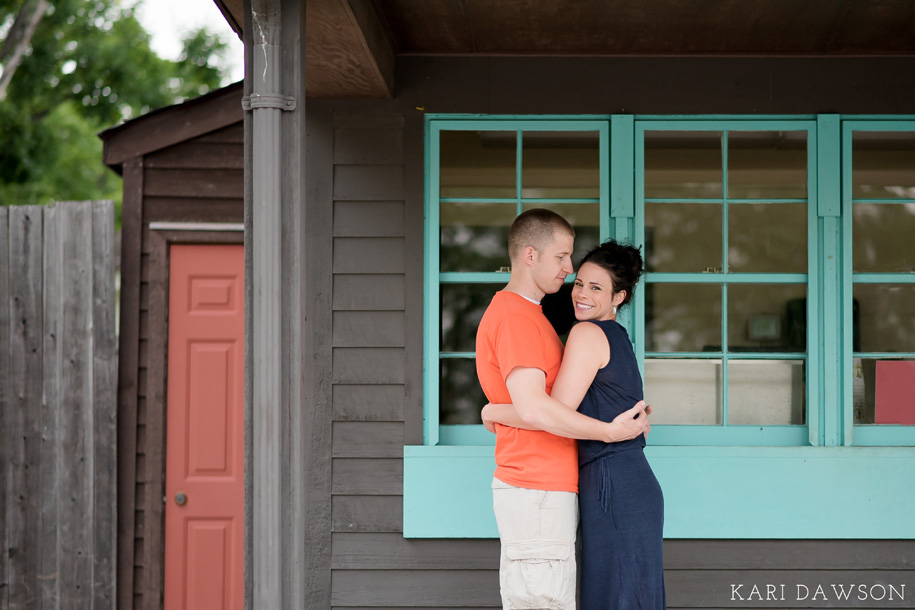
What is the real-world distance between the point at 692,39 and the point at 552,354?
65.6 inches

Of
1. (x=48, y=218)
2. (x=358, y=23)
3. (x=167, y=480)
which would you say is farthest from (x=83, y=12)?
(x=358, y=23)

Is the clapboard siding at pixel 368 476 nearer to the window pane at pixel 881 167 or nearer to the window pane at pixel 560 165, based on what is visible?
the window pane at pixel 560 165

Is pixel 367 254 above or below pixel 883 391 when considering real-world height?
above

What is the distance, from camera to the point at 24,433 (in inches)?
140

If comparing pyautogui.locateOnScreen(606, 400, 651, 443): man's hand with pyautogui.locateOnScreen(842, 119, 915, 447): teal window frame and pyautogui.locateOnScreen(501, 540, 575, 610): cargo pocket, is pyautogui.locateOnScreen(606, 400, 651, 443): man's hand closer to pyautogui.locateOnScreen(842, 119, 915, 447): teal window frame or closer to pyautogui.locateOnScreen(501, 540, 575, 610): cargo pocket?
pyautogui.locateOnScreen(501, 540, 575, 610): cargo pocket

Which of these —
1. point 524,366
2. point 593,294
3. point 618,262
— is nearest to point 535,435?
point 524,366

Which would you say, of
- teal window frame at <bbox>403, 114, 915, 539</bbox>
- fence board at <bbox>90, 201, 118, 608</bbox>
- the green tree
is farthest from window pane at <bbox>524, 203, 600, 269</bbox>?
the green tree

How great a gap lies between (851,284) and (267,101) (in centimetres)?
251

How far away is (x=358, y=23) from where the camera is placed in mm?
2373

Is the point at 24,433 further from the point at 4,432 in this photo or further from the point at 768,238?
the point at 768,238

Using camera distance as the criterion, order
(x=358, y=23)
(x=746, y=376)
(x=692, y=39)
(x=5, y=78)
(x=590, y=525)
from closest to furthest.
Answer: (x=590, y=525)
(x=358, y=23)
(x=692, y=39)
(x=746, y=376)
(x=5, y=78)

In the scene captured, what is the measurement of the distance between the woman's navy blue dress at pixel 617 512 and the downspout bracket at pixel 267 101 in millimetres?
1135

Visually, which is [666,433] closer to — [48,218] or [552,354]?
[552,354]

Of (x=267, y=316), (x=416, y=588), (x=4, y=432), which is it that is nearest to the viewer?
(x=267, y=316)
